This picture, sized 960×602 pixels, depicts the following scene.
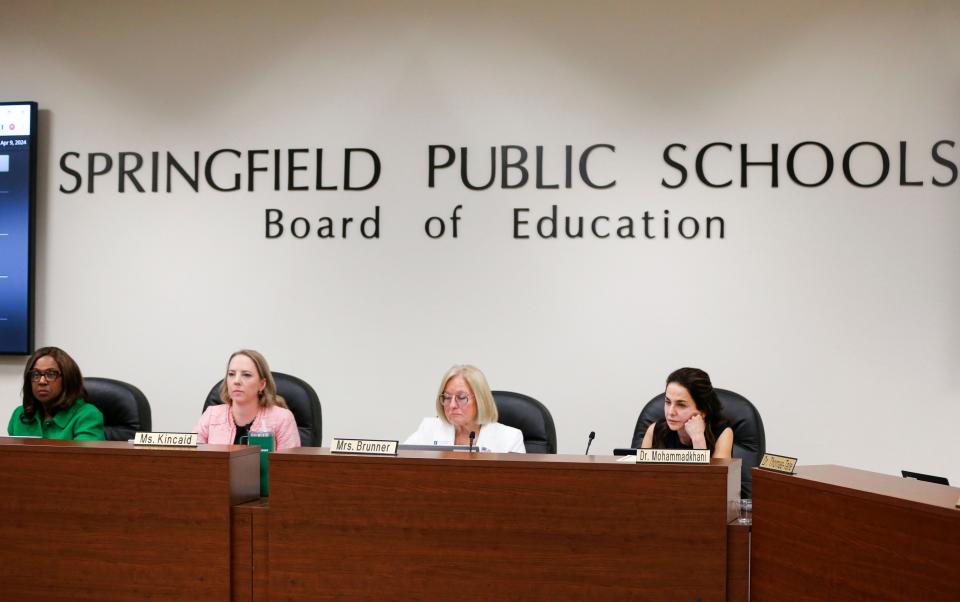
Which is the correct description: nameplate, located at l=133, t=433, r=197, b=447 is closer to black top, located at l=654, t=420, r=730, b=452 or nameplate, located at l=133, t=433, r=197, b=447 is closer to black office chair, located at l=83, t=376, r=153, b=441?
black office chair, located at l=83, t=376, r=153, b=441

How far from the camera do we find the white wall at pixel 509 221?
4254mm

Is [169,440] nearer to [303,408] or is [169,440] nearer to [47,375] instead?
[303,408]

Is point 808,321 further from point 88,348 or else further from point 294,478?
point 88,348

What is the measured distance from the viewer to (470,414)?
367 cm

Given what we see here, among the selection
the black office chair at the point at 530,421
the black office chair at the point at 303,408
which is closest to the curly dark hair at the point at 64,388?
the black office chair at the point at 303,408

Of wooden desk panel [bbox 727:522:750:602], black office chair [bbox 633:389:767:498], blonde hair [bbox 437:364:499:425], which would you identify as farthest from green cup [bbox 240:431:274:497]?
black office chair [bbox 633:389:767:498]

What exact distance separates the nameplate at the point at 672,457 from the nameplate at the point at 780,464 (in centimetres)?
15

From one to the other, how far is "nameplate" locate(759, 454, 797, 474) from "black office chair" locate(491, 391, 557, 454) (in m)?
1.31

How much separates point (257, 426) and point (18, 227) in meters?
2.03

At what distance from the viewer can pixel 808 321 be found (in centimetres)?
430

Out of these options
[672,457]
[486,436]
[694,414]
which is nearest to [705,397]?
[694,414]

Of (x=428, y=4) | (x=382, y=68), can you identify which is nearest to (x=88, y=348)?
(x=382, y=68)

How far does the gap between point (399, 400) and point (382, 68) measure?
159 cm

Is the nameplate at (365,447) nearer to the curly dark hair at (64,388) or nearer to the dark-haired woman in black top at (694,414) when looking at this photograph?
the dark-haired woman in black top at (694,414)
